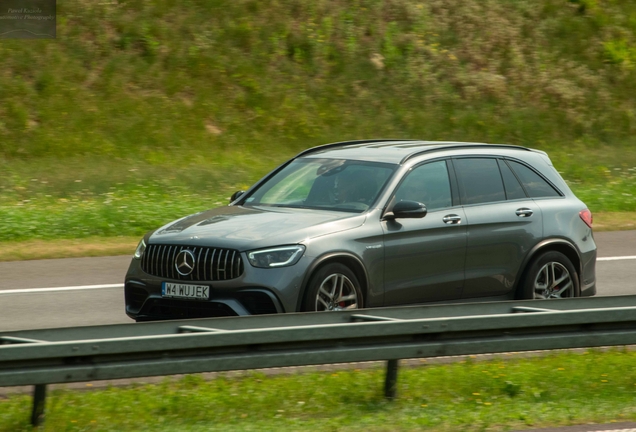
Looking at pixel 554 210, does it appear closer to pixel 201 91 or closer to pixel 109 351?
pixel 109 351

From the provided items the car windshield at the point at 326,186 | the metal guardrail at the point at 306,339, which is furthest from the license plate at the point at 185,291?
the metal guardrail at the point at 306,339

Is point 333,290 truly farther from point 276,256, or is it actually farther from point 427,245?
point 427,245

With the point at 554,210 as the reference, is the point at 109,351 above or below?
below

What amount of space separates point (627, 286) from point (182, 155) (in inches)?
489

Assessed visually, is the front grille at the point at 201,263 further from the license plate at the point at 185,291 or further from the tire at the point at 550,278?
the tire at the point at 550,278

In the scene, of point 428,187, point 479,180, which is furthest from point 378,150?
point 479,180

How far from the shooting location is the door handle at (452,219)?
911 cm

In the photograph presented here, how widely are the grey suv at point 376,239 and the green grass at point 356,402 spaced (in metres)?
0.78

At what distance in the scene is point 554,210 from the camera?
991 centimetres

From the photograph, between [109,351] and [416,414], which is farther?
[416,414]

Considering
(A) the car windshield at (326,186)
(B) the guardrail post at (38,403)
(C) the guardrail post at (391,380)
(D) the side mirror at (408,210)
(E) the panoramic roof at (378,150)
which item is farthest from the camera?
(E) the panoramic roof at (378,150)

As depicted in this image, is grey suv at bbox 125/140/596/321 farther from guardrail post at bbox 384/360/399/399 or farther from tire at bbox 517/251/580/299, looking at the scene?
guardrail post at bbox 384/360/399/399

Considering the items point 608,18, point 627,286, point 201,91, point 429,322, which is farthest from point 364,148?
point 608,18

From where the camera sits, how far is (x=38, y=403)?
6.09 meters
